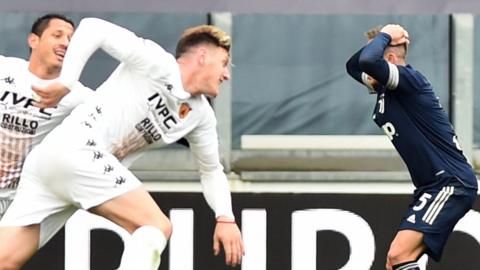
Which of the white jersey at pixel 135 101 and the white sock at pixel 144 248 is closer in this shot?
the white sock at pixel 144 248

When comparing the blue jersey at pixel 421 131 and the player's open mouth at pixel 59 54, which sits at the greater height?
the player's open mouth at pixel 59 54

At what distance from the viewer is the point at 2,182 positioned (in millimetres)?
7191

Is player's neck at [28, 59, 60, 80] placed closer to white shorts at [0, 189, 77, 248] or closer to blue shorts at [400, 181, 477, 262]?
white shorts at [0, 189, 77, 248]

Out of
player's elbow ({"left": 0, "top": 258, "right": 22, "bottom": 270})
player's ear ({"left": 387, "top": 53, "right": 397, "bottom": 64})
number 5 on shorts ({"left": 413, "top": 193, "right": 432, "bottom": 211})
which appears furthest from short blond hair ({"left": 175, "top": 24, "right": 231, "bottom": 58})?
number 5 on shorts ({"left": 413, "top": 193, "right": 432, "bottom": 211})

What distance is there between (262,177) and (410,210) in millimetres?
1601

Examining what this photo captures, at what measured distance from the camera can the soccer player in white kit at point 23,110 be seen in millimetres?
7070

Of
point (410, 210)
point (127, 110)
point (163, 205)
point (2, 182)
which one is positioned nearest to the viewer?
point (127, 110)

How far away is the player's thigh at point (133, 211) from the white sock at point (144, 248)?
52mm

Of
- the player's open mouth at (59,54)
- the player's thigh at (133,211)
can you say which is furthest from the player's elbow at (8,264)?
the player's open mouth at (59,54)

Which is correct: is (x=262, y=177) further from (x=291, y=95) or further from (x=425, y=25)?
(x=425, y=25)

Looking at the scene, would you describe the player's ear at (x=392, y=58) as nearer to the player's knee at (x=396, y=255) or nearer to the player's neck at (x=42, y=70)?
the player's knee at (x=396, y=255)

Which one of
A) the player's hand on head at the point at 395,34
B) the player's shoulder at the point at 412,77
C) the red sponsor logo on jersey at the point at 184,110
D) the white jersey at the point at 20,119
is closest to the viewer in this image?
the red sponsor logo on jersey at the point at 184,110

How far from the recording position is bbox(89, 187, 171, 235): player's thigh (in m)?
6.23

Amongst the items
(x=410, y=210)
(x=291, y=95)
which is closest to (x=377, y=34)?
(x=410, y=210)
